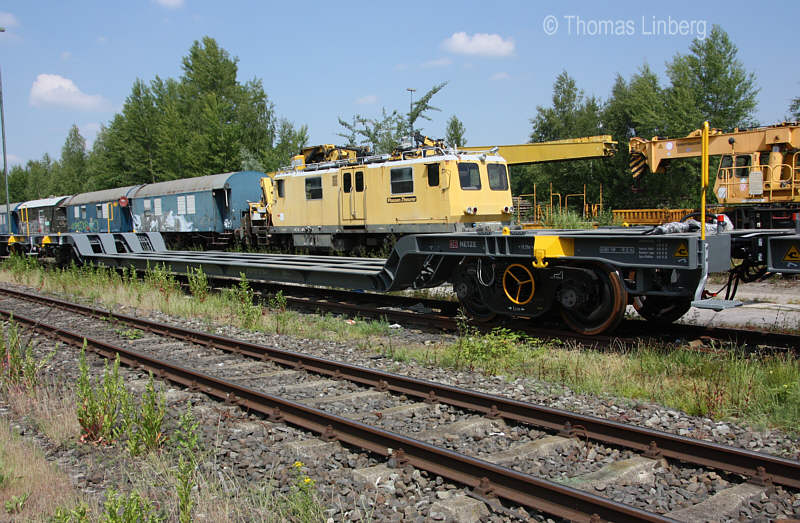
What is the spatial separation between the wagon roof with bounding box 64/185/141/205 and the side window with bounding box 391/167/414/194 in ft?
60.0

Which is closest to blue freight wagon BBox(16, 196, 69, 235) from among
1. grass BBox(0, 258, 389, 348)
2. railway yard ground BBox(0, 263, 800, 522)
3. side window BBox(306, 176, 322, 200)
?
grass BBox(0, 258, 389, 348)

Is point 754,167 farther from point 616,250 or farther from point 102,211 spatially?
point 102,211

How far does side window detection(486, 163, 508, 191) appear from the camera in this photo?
52.6ft

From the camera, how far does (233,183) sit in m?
23.9

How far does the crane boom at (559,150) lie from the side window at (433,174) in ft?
7.36

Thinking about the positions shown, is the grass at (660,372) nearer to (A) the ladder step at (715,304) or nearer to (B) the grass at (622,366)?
(B) the grass at (622,366)

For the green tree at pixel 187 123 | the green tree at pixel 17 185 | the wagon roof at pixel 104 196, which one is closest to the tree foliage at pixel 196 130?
the green tree at pixel 187 123

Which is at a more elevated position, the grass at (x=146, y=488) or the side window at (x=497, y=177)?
the side window at (x=497, y=177)

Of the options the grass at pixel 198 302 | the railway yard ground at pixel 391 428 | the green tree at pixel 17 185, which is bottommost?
the railway yard ground at pixel 391 428

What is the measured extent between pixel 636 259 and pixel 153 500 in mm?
5613

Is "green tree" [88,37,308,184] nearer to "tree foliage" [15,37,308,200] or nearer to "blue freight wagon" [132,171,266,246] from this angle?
"tree foliage" [15,37,308,200]

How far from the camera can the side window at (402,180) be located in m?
15.7

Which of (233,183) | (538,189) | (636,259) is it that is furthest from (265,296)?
(538,189)

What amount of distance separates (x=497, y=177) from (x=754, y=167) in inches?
340
